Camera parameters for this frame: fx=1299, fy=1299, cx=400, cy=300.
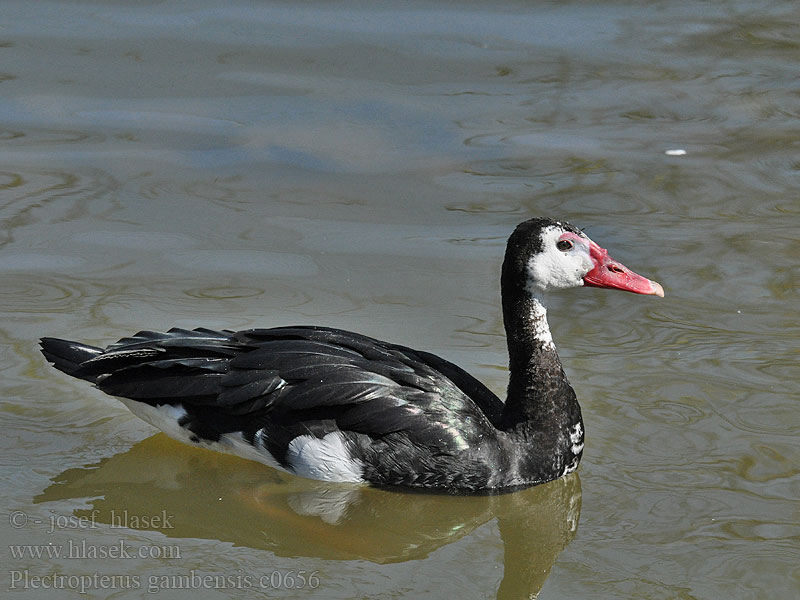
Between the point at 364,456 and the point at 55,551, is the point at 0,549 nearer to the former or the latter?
the point at 55,551

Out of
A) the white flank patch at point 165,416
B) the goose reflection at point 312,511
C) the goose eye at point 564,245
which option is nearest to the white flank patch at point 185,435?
the white flank patch at point 165,416

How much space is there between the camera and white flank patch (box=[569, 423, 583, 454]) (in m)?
6.29

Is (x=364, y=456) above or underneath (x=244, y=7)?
underneath

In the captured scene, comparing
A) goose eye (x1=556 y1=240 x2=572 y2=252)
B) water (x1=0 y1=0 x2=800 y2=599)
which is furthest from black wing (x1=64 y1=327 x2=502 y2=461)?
goose eye (x1=556 y1=240 x2=572 y2=252)

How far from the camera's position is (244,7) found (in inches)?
497

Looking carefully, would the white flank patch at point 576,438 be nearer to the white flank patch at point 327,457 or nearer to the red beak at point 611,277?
the red beak at point 611,277

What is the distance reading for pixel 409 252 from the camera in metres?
8.48

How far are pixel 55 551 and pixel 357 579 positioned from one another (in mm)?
1290

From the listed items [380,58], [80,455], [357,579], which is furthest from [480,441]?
[380,58]

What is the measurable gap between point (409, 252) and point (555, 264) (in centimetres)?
230

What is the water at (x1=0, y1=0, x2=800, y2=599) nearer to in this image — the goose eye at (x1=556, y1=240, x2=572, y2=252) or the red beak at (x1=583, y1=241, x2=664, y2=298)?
the red beak at (x1=583, y1=241, x2=664, y2=298)

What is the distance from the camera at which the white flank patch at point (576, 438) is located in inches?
247

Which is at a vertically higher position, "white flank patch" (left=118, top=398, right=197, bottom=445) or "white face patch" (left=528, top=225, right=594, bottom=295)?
"white face patch" (left=528, top=225, right=594, bottom=295)

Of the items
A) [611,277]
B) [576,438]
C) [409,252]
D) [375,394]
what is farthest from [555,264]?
[409,252]
